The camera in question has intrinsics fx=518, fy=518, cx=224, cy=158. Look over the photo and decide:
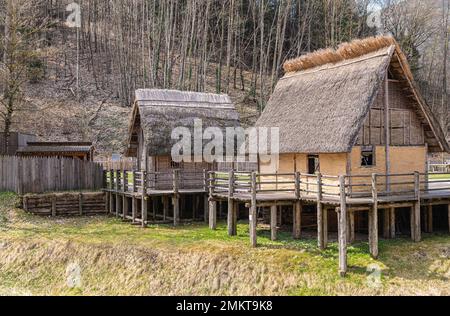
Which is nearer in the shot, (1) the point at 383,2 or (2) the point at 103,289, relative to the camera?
(2) the point at 103,289

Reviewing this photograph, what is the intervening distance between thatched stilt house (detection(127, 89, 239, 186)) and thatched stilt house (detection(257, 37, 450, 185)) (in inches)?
193

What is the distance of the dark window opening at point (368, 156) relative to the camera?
19736mm

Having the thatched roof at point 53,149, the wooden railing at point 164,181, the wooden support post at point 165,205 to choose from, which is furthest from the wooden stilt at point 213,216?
the thatched roof at point 53,149

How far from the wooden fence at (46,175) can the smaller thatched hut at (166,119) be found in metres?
2.51

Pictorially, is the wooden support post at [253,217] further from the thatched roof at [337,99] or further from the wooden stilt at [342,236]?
the wooden stilt at [342,236]

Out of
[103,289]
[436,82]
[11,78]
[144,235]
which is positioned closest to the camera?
[103,289]

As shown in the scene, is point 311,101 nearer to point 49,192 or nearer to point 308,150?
point 308,150

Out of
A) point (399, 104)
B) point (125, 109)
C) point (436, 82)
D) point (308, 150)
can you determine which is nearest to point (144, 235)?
point (308, 150)

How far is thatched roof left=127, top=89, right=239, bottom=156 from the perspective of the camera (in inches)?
966

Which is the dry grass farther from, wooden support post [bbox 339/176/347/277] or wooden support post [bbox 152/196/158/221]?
wooden support post [bbox 152/196/158/221]

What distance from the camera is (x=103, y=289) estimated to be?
16.9 metres
